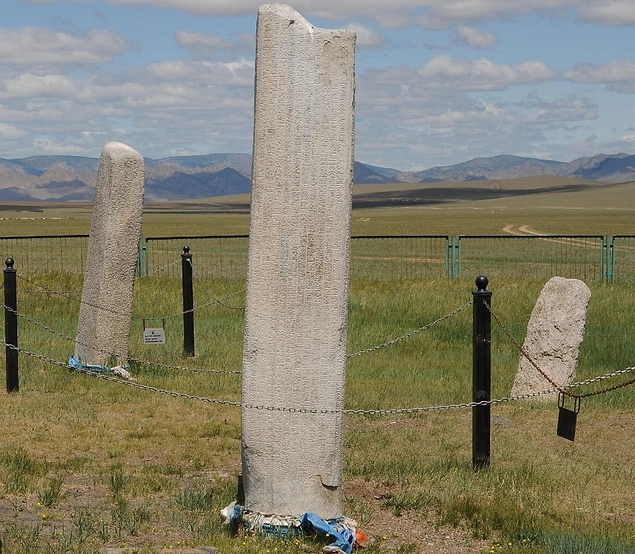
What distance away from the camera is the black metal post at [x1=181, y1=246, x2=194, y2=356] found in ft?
48.0

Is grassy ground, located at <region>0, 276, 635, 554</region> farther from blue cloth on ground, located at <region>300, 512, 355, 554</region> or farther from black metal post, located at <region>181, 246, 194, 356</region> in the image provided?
black metal post, located at <region>181, 246, 194, 356</region>

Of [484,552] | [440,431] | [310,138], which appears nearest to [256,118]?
[310,138]

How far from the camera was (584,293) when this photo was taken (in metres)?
12.7

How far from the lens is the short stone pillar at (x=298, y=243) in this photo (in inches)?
255

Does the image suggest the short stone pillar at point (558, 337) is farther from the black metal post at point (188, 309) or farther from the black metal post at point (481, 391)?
the black metal post at point (188, 309)

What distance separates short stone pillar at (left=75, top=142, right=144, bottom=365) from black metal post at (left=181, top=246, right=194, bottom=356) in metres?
1.30

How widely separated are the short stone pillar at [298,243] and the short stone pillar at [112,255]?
22.4 ft

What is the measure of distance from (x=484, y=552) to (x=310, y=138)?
2.64 meters

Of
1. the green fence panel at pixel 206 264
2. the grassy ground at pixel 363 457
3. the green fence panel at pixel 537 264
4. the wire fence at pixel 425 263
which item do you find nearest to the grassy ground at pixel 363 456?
the grassy ground at pixel 363 457

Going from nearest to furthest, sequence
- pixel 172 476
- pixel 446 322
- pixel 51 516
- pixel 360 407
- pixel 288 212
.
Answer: pixel 288 212 → pixel 51 516 → pixel 172 476 → pixel 360 407 → pixel 446 322

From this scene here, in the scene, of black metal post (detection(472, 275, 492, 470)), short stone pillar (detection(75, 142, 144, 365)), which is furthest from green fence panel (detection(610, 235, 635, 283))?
black metal post (detection(472, 275, 492, 470))

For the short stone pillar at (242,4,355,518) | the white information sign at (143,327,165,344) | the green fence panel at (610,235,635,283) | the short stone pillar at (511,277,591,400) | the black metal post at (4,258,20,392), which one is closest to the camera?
the short stone pillar at (242,4,355,518)

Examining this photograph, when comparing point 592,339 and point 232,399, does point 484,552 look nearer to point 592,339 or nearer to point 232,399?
point 232,399

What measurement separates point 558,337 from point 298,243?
6824 mm
